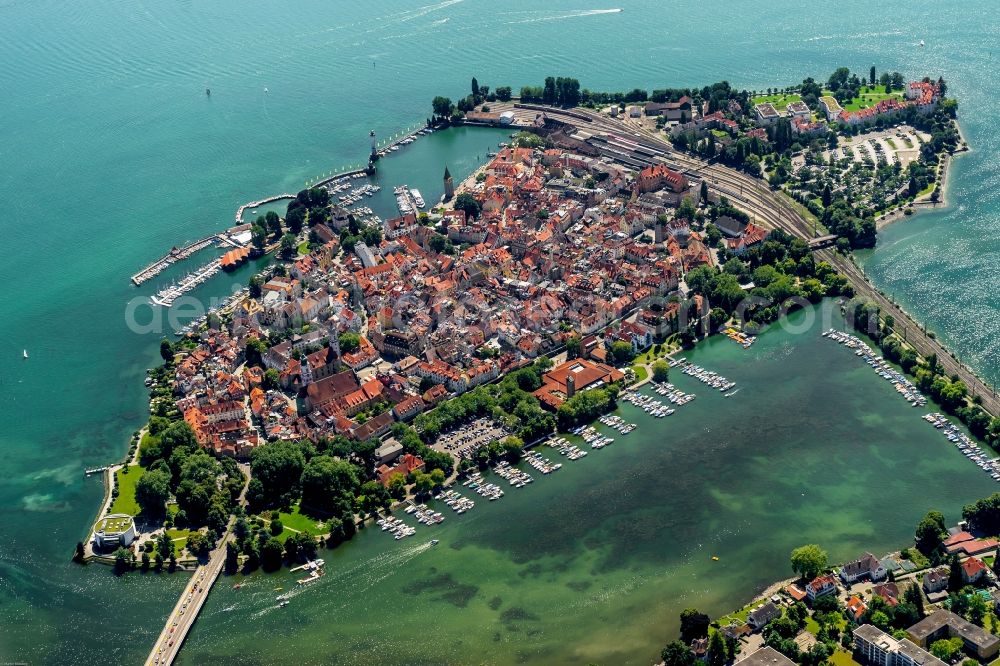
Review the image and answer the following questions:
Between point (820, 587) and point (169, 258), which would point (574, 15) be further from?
point (820, 587)

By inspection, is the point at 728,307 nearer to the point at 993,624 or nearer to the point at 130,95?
the point at 993,624

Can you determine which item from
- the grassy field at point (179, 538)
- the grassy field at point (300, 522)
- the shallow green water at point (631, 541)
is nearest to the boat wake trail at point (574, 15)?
the shallow green water at point (631, 541)

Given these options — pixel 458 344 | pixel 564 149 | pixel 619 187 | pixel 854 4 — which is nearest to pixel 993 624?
pixel 458 344

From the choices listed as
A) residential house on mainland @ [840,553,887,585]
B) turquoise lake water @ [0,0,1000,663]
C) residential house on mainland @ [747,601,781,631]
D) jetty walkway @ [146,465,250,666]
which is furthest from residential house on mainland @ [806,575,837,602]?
jetty walkway @ [146,465,250,666]

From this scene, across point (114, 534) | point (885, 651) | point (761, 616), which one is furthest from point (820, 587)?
point (114, 534)

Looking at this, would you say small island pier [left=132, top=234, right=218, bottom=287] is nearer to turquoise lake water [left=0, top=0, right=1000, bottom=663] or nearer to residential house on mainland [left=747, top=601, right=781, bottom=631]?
turquoise lake water [left=0, top=0, right=1000, bottom=663]
